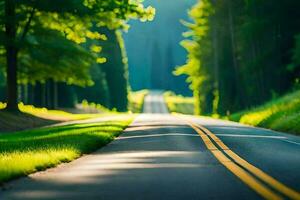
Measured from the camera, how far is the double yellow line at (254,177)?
8517 mm

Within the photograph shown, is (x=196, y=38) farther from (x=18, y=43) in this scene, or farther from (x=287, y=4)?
(x=18, y=43)

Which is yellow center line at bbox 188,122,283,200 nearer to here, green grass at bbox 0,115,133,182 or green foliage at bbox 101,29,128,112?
green grass at bbox 0,115,133,182

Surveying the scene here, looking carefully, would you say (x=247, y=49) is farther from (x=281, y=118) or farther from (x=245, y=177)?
(x=245, y=177)

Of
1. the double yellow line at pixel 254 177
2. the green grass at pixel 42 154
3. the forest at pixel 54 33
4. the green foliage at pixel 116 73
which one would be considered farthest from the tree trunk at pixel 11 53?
the green foliage at pixel 116 73

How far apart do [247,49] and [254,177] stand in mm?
47267

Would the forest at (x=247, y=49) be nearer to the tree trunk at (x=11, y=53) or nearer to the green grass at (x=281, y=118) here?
the green grass at (x=281, y=118)

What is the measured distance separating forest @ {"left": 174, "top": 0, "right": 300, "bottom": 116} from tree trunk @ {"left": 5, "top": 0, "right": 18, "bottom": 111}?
17.4 meters

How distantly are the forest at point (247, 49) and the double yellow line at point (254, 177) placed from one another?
29450 millimetres

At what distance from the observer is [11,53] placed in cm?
3628

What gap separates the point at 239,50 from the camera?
58031 mm

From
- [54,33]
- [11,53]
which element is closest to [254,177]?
[11,53]

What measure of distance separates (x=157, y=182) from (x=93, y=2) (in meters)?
26.1

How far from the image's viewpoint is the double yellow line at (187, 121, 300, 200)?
8.52 metres

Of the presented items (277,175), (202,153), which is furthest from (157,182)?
(202,153)
